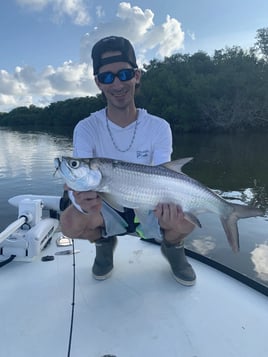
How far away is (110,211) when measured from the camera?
3238 millimetres

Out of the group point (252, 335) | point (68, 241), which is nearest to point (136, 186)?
point (252, 335)

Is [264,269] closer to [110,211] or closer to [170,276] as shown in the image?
[170,276]

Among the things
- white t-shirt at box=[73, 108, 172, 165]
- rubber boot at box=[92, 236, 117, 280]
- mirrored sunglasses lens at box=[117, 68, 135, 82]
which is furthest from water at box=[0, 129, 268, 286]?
mirrored sunglasses lens at box=[117, 68, 135, 82]

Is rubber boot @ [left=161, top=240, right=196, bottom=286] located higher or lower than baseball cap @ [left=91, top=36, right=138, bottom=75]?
lower

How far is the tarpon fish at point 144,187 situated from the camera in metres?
2.55

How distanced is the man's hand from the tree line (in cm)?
4735

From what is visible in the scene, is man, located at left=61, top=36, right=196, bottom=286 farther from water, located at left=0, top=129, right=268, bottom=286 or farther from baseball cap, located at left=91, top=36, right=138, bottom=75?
water, located at left=0, top=129, right=268, bottom=286

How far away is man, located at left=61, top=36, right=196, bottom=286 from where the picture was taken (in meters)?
3.23

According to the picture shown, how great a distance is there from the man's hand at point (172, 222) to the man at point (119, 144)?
0.01 m

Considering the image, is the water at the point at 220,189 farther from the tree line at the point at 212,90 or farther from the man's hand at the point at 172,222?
the tree line at the point at 212,90

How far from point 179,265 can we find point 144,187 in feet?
3.50

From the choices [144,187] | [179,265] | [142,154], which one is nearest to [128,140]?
[142,154]

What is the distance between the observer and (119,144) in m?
3.40

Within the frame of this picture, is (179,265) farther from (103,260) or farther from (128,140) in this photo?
(128,140)
